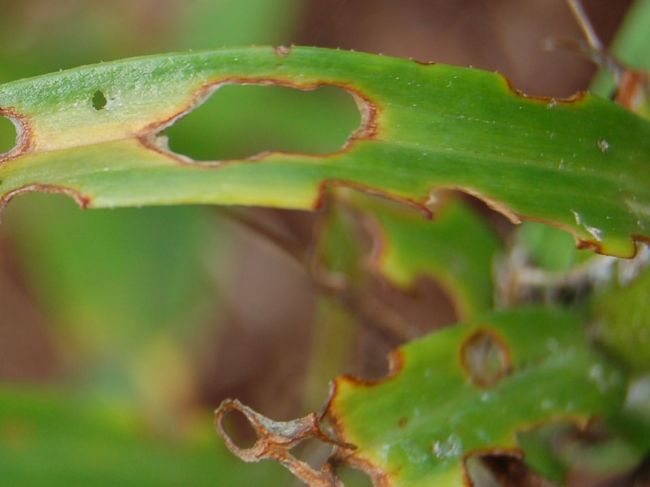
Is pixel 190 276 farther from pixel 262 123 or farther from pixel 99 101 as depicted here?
pixel 99 101

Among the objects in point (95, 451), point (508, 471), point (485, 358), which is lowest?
point (508, 471)

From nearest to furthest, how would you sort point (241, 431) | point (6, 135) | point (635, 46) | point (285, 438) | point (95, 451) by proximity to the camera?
point (285, 438) → point (635, 46) → point (95, 451) → point (6, 135) → point (241, 431)

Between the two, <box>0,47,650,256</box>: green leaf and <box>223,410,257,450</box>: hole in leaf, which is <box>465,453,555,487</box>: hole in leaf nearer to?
<box>0,47,650,256</box>: green leaf

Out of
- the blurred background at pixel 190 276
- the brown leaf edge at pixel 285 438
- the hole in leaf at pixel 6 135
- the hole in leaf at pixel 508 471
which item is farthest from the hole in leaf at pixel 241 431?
the brown leaf edge at pixel 285 438

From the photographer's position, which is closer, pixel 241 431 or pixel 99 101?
pixel 99 101

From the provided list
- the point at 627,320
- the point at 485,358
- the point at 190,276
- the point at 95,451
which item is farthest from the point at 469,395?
the point at 190,276

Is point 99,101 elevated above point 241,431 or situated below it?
above

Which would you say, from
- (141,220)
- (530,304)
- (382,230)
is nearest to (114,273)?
(141,220)

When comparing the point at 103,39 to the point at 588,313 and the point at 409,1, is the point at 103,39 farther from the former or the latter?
the point at 588,313

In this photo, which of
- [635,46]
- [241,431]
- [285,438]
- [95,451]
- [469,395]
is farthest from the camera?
[241,431]
